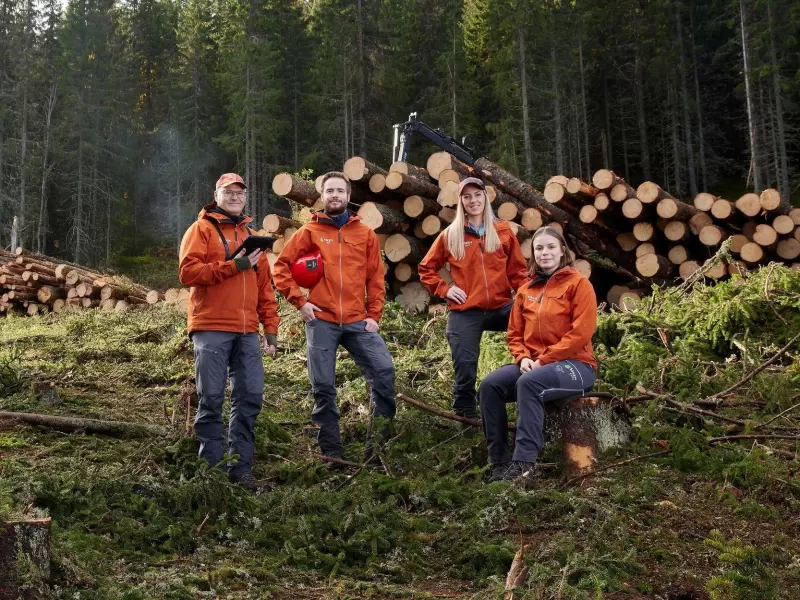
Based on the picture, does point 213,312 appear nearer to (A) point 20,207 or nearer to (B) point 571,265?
(B) point 571,265

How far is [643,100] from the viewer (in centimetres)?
3212

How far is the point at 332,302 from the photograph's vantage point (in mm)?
4918

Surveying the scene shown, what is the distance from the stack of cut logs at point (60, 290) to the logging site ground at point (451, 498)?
22.2ft

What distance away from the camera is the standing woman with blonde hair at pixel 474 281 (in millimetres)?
5250

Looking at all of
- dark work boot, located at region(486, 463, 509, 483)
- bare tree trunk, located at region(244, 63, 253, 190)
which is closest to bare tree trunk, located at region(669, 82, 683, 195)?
bare tree trunk, located at region(244, 63, 253, 190)

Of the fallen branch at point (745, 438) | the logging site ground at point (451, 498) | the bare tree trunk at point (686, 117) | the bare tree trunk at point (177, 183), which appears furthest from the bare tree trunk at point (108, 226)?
the fallen branch at point (745, 438)

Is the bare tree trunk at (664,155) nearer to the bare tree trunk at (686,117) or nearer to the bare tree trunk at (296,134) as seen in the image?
the bare tree trunk at (686,117)

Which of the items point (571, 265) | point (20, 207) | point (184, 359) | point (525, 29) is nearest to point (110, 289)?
point (184, 359)

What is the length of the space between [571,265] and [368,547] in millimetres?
2368

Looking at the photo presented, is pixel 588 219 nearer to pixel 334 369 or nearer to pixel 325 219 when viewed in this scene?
pixel 325 219

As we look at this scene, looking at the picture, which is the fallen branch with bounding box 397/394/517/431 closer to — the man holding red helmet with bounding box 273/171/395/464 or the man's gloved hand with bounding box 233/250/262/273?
the man holding red helmet with bounding box 273/171/395/464

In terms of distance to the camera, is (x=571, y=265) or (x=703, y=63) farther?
(x=703, y=63)

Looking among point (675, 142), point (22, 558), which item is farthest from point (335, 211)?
point (675, 142)

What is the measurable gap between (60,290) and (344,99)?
1644 cm
